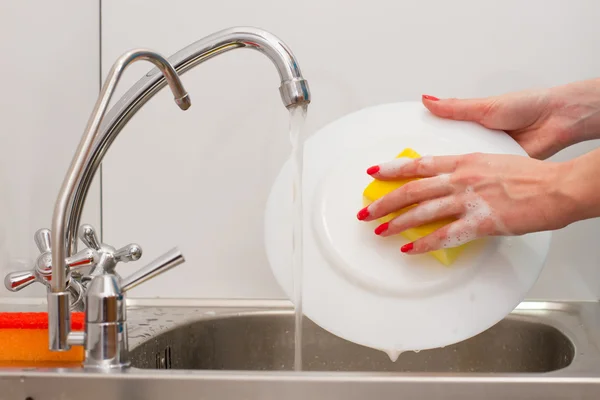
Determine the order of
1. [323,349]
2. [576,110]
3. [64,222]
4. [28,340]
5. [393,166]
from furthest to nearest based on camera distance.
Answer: [323,349], [576,110], [393,166], [28,340], [64,222]

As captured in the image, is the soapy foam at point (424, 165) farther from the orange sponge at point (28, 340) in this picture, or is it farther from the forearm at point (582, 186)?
the orange sponge at point (28, 340)

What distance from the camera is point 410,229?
917 mm

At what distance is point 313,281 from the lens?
936 millimetres

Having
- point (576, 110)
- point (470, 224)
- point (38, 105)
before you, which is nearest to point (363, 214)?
point (470, 224)

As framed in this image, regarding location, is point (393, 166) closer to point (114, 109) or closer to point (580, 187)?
point (580, 187)

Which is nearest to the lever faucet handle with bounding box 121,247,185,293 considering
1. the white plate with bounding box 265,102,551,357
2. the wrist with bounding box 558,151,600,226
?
the white plate with bounding box 265,102,551,357

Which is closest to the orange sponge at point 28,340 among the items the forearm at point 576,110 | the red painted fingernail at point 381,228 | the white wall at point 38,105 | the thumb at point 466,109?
the white wall at point 38,105

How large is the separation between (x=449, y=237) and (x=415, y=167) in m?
0.11

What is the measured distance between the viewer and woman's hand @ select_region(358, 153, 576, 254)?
2.77ft

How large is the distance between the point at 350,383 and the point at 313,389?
0.04 metres

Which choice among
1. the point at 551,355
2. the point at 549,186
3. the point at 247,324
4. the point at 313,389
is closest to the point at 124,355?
the point at 313,389

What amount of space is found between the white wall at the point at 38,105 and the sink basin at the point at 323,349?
0.27 metres

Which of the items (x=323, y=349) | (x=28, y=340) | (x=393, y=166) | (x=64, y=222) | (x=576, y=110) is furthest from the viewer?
(x=323, y=349)

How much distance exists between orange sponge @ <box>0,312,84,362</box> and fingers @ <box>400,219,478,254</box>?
440mm
